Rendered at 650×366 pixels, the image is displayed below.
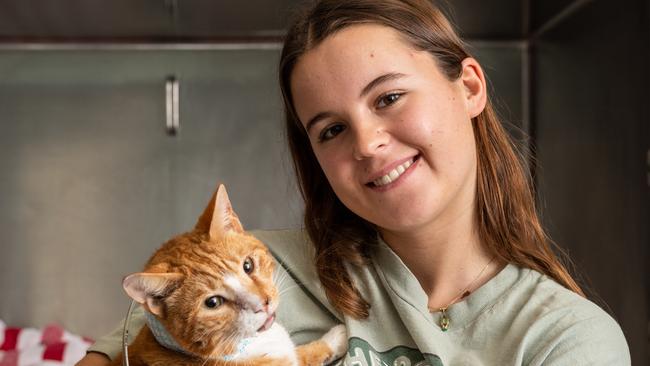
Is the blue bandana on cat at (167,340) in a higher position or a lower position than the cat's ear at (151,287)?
lower

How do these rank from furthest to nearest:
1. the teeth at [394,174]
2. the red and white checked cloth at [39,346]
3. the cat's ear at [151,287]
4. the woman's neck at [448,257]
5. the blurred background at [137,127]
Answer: the blurred background at [137,127] < the red and white checked cloth at [39,346] < the woman's neck at [448,257] < the teeth at [394,174] < the cat's ear at [151,287]

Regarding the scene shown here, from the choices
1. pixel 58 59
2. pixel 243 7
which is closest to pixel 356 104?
pixel 243 7

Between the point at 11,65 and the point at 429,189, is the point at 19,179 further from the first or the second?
the point at 429,189

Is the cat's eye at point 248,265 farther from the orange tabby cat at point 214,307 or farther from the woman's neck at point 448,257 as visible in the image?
the woman's neck at point 448,257

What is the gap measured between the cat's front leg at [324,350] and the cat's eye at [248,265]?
0.50 feet

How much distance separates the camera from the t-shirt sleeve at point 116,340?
130 cm

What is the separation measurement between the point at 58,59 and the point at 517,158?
2078mm

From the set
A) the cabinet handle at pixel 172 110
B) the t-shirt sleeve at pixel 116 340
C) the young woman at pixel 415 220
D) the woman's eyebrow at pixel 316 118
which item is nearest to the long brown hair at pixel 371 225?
the young woman at pixel 415 220

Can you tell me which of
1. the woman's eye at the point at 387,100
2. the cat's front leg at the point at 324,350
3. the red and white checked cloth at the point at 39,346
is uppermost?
the woman's eye at the point at 387,100

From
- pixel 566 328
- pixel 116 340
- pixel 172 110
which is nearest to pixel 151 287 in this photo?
pixel 116 340

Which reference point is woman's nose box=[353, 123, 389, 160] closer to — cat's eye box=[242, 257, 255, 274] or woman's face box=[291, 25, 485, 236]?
woman's face box=[291, 25, 485, 236]

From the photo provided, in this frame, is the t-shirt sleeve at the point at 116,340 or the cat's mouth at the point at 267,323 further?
the t-shirt sleeve at the point at 116,340

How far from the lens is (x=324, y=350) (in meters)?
1.22

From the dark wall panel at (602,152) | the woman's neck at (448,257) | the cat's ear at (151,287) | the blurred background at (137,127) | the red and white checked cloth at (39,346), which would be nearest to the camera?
the cat's ear at (151,287)
